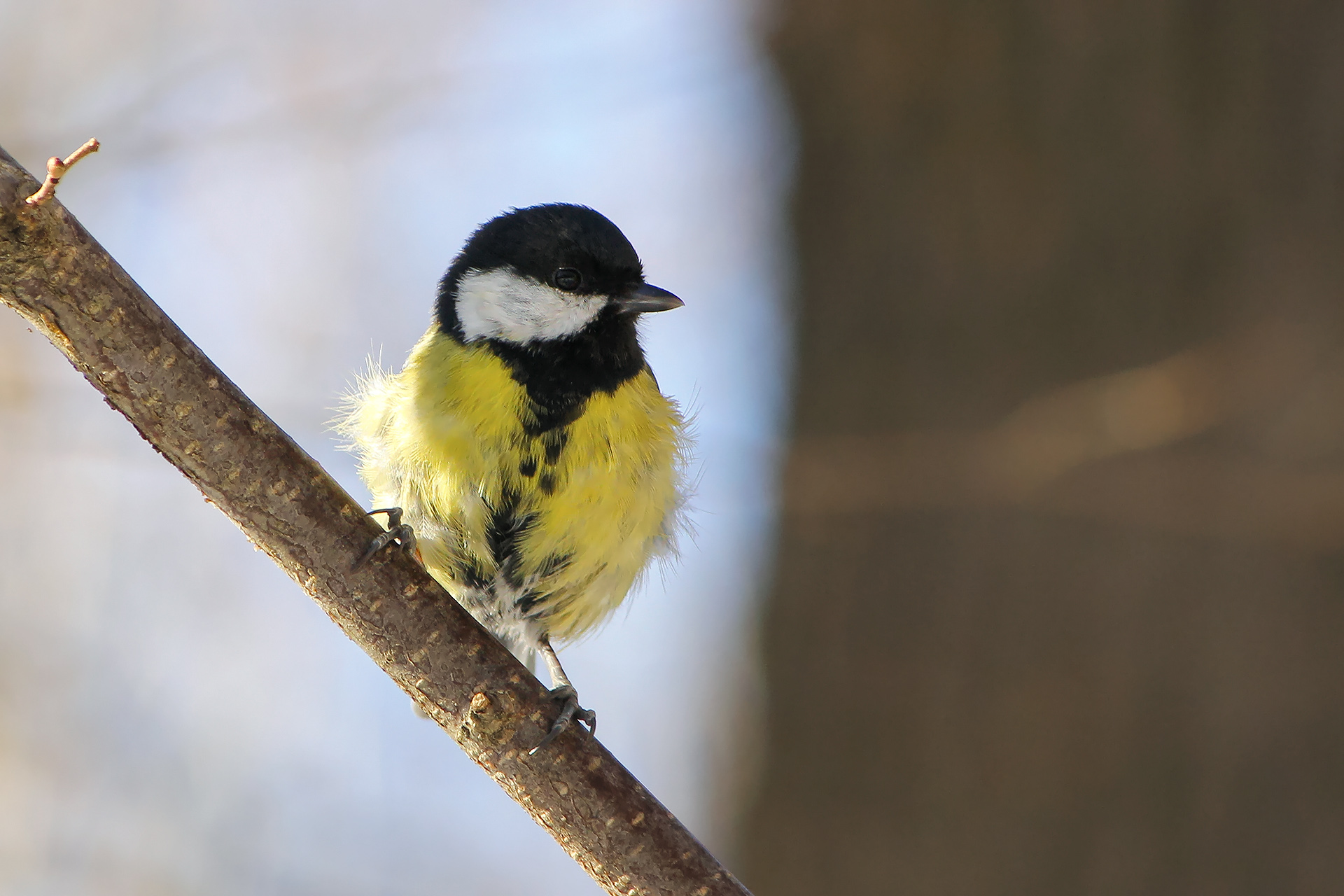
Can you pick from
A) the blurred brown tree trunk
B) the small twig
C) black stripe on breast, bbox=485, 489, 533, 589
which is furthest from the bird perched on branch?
the small twig

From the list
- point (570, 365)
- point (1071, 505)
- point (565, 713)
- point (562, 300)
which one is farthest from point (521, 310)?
point (1071, 505)

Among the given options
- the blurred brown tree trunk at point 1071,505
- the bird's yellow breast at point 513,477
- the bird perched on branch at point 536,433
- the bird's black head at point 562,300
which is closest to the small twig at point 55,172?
the bird perched on branch at point 536,433

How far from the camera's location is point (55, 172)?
134cm

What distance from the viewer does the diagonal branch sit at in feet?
A: 4.98

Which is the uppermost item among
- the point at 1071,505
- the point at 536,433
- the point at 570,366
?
the point at 1071,505

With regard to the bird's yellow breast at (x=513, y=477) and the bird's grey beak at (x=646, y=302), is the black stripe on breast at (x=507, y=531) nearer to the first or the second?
the bird's yellow breast at (x=513, y=477)

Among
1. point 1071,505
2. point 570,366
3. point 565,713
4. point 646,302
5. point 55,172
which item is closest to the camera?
point 55,172

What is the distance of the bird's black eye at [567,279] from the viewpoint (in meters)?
2.70

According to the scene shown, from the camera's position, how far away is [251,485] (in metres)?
1.73

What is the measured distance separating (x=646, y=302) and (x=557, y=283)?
23cm

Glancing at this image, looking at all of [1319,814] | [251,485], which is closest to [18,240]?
[251,485]

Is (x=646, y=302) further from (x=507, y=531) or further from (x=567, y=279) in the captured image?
(x=507, y=531)

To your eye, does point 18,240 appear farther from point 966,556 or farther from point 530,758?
point 966,556

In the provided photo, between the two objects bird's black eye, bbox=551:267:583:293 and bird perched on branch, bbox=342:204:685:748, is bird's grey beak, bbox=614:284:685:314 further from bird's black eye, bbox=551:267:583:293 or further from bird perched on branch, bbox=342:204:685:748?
bird's black eye, bbox=551:267:583:293
